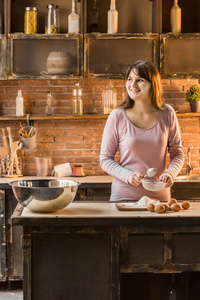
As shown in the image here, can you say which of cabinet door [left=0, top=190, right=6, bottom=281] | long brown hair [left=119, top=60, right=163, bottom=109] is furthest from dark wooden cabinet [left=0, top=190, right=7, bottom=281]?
long brown hair [left=119, top=60, right=163, bottom=109]

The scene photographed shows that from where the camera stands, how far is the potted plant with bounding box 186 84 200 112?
4344 mm

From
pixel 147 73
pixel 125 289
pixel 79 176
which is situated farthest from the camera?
pixel 79 176

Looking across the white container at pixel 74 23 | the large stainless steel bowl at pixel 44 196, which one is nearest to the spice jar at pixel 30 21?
the white container at pixel 74 23

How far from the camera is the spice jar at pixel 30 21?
412 cm

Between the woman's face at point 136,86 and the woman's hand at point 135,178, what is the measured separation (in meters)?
0.50

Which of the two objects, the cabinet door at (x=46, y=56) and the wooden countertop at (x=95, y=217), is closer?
the wooden countertop at (x=95, y=217)

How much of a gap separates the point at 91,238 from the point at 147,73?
1.10m

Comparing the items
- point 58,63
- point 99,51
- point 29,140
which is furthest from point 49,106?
point 99,51

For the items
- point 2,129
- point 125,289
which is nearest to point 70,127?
point 2,129

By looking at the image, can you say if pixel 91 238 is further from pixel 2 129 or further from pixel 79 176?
pixel 2 129

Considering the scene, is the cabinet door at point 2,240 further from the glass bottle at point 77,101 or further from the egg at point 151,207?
the egg at point 151,207

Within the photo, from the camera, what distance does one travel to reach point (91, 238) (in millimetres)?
2395

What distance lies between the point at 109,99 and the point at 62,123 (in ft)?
1.64

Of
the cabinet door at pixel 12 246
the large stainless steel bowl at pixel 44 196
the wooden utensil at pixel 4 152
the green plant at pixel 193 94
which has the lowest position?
the cabinet door at pixel 12 246
